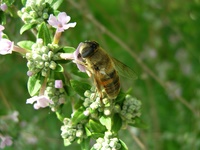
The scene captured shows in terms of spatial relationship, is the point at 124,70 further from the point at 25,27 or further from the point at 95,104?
the point at 25,27

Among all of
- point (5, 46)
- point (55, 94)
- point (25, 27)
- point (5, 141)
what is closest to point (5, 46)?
point (5, 46)

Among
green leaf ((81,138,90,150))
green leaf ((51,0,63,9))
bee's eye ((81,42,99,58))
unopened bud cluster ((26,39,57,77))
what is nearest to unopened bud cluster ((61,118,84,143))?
green leaf ((81,138,90,150))

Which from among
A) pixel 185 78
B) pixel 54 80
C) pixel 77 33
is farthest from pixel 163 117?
pixel 54 80

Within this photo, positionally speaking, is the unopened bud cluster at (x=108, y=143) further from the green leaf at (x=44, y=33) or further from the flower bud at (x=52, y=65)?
the green leaf at (x=44, y=33)

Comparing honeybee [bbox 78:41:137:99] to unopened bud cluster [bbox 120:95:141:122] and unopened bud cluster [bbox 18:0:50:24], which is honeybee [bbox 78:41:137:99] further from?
unopened bud cluster [bbox 18:0:50:24]

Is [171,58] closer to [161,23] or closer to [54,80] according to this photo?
[161,23]

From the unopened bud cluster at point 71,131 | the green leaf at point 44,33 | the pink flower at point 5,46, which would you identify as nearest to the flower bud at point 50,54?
the green leaf at point 44,33
